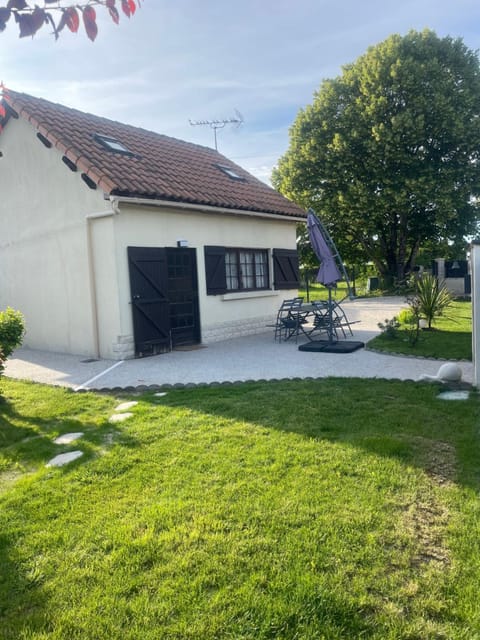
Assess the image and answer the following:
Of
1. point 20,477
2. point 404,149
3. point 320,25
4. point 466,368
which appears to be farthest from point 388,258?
point 20,477

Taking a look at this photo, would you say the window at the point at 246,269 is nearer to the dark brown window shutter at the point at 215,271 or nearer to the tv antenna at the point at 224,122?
the dark brown window shutter at the point at 215,271

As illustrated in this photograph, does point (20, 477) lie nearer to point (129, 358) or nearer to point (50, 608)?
point (50, 608)

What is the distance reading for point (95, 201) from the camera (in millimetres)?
8938

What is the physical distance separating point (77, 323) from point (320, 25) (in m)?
8.31

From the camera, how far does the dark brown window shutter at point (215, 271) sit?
10.5 meters

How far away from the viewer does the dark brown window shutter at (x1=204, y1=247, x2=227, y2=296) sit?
1053 cm

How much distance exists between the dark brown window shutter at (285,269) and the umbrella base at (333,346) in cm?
360

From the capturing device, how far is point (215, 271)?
10711mm

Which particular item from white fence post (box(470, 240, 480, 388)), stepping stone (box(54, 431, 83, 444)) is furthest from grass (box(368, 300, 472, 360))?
stepping stone (box(54, 431, 83, 444))

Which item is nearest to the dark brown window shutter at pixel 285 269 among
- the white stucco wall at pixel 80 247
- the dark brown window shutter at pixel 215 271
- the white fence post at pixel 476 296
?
the white stucco wall at pixel 80 247

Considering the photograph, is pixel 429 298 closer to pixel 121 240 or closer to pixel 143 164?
pixel 121 240

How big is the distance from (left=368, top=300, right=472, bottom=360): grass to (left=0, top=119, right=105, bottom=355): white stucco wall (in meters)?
5.83

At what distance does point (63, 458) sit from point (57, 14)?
3.33m

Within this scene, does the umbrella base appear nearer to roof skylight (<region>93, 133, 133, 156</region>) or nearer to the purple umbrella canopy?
the purple umbrella canopy
